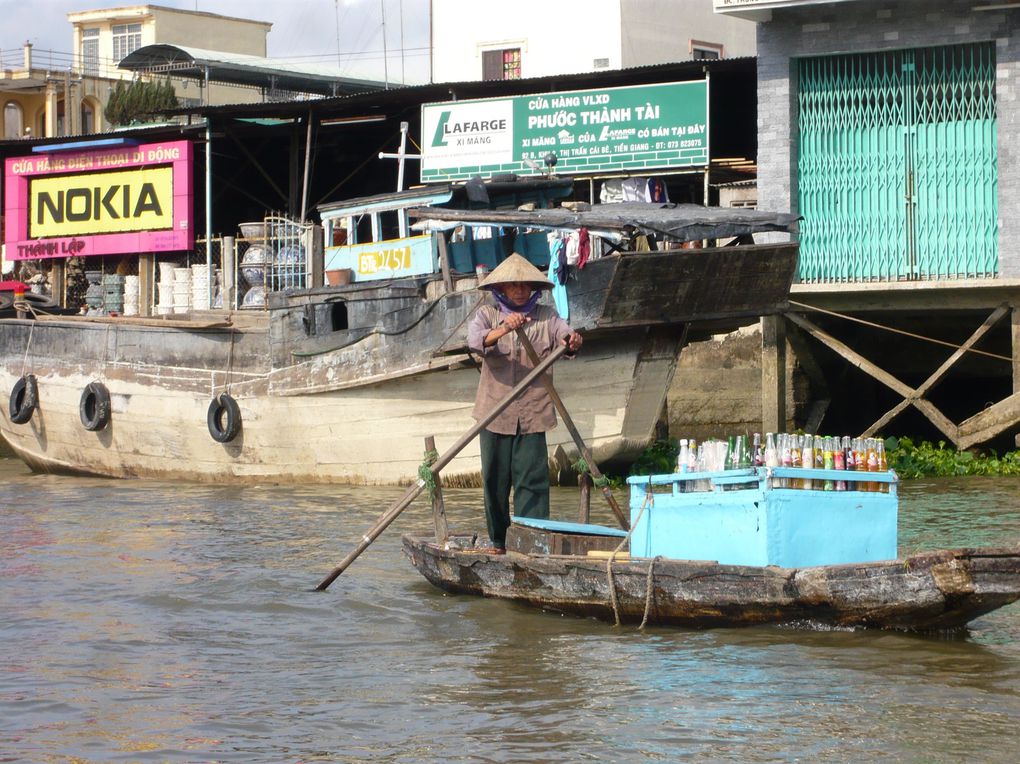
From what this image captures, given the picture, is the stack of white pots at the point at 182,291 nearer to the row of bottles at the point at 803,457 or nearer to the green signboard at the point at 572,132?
the green signboard at the point at 572,132

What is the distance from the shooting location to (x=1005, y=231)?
1415 cm

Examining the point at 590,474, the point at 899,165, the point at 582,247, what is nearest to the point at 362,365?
the point at 582,247

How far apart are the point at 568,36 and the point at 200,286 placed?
7.16 m

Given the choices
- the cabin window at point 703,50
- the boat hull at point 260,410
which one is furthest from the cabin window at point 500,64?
the boat hull at point 260,410

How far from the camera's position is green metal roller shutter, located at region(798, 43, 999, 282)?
1444 cm

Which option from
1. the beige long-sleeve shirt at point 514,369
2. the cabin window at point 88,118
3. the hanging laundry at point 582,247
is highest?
the cabin window at point 88,118

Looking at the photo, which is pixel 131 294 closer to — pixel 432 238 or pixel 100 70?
pixel 432 238

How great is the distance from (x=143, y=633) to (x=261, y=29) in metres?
35.6

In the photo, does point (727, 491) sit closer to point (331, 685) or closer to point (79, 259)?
point (331, 685)

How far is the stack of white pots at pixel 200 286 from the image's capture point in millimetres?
18266

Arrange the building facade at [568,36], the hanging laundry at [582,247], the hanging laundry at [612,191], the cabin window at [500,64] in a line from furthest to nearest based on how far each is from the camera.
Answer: the cabin window at [500,64], the building facade at [568,36], the hanging laundry at [612,191], the hanging laundry at [582,247]

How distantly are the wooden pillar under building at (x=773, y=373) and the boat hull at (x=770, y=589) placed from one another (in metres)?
7.02

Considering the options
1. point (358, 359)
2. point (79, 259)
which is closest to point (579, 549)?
point (358, 359)

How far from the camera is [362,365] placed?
13.9 m
